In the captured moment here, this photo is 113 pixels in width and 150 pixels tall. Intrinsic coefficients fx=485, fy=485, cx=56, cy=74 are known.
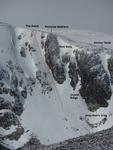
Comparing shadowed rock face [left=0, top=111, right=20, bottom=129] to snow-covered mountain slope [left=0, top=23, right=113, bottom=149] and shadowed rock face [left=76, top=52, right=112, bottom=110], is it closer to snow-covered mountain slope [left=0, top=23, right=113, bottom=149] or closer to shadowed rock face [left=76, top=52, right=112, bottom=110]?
snow-covered mountain slope [left=0, top=23, right=113, bottom=149]

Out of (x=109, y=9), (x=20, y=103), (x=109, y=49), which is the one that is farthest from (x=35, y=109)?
(x=109, y=9)

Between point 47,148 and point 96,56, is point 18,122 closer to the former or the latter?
point 47,148

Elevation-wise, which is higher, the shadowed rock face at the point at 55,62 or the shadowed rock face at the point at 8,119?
the shadowed rock face at the point at 55,62

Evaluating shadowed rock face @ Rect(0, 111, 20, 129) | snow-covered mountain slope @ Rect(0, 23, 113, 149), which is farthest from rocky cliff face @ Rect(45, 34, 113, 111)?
shadowed rock face @ Rect(0, 111, 20, 129)

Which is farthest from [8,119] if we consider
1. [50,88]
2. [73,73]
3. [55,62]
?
[73,73]

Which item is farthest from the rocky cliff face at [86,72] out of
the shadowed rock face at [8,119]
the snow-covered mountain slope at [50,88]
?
the shadowed rock face at [8,119]

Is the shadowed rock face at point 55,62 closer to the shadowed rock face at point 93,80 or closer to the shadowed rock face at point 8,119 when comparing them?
the shadowed rock face at point 93,80

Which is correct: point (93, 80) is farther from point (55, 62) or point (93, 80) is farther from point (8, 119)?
point (8, 119)

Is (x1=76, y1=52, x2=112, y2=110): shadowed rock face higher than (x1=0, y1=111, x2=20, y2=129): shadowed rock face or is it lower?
higher
